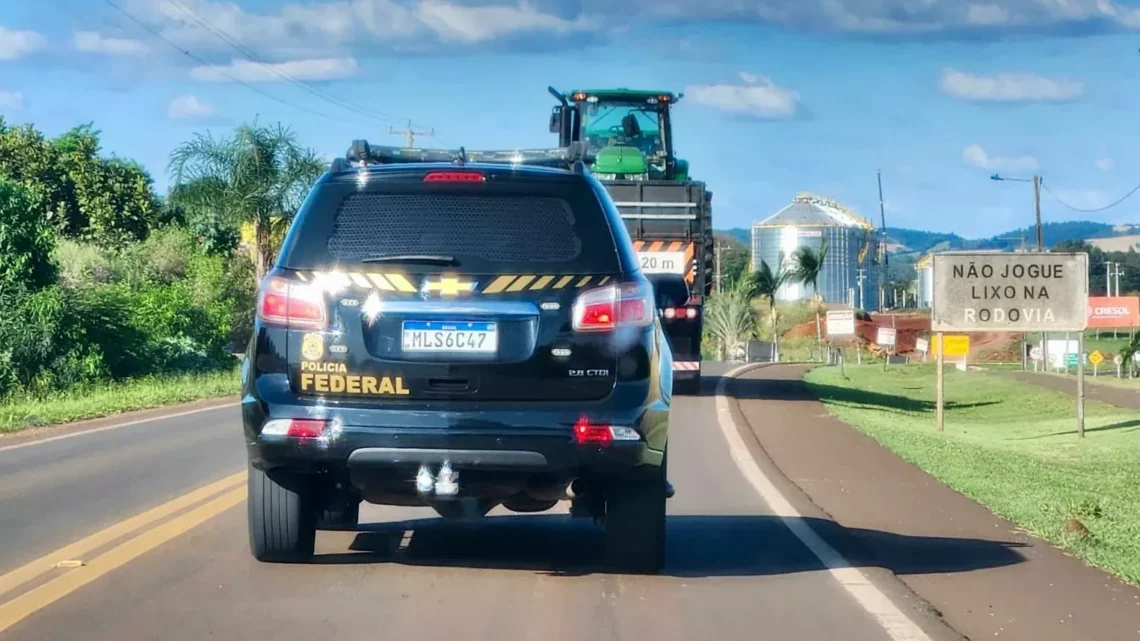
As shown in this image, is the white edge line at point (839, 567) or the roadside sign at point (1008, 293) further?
the roadside sign at point (1008, 293)

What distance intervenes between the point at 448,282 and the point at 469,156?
194 cm

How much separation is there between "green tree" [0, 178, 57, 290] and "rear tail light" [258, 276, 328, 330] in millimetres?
20923

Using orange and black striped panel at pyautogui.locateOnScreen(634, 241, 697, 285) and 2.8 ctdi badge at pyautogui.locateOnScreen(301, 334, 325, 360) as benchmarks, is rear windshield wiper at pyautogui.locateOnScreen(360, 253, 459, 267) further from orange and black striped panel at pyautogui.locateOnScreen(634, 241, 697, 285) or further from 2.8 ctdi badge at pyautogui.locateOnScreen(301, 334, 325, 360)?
orange and black striped panel at pyautogui.locateOnScreen(634, 241, 697, 285)

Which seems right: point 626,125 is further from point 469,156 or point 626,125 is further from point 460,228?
point 460,228

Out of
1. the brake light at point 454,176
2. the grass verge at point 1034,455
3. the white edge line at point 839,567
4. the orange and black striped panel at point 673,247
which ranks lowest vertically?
the grass verge at point 1034,455

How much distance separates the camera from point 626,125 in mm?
25531

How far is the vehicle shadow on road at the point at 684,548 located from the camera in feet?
27.4

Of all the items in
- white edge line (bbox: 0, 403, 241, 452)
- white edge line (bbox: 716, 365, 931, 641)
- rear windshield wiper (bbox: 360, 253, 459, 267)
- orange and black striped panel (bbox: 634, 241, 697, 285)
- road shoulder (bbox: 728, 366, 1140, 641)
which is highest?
orange and black striped panel (bbox: 634, 241, 697, 285)

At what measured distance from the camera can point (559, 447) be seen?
7.08m

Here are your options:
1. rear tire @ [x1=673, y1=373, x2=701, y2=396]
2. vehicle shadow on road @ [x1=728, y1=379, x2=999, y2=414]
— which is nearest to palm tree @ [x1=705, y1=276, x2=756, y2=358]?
vehicle shadow on road @ [x1=728, y1=379, x2=999, y2=414]

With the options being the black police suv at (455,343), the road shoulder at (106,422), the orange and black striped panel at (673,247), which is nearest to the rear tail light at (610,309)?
the black police suv at (455,343)

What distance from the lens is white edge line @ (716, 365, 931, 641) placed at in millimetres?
6832

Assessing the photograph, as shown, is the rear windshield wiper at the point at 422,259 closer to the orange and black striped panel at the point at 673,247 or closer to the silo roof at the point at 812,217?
the orange and black striped panel at the point at 673,247

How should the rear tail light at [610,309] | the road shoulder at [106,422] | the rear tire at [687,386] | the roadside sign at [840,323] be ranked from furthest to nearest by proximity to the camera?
the roadside sign at [840,323], the rear tire at [687,386], the road shoulder at [106,422], the rear tail light at [610,309]
